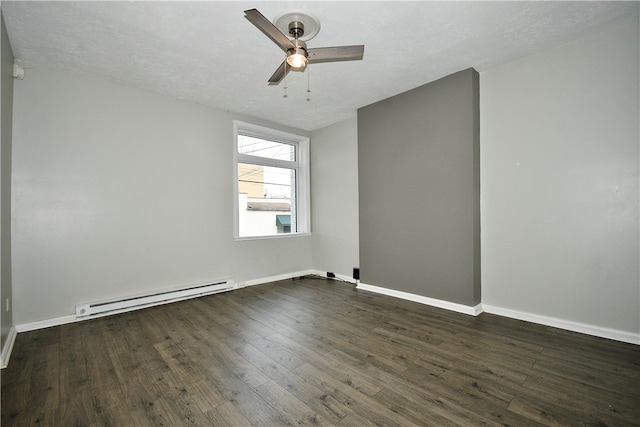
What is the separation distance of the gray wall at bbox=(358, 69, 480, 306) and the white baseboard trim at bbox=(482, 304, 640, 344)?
0.29 meters

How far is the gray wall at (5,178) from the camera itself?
223 centimetres

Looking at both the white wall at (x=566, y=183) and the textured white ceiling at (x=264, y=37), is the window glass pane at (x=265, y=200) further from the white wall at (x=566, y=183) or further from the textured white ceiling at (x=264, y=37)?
the white wall at (x=566, y=183)

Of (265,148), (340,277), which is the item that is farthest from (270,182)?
(340,277)

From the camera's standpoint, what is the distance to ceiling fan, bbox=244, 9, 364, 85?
188cm

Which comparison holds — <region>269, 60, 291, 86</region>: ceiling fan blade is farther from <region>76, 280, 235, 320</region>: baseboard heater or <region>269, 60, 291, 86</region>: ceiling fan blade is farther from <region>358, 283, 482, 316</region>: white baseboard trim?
<region>358, 283, 482, 316</region>: white baseboard trim

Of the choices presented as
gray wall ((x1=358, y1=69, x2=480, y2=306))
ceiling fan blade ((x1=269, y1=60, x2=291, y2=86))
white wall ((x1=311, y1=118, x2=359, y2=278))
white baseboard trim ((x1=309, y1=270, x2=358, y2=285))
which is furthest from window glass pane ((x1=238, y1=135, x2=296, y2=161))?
white baseboard trim ((x1=309, y1=270, x2=358, y2=285))

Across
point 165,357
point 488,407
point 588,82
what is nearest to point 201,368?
point 165,357

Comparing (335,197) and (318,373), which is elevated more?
(335,197)

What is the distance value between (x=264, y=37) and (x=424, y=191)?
2458mm

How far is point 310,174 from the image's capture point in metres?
5.24

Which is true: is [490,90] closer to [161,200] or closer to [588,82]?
[588,82]

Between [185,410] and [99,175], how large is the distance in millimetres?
2839

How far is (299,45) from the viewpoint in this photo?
6.62 feet

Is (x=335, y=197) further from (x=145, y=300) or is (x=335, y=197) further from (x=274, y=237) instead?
(x=145, y=300)
